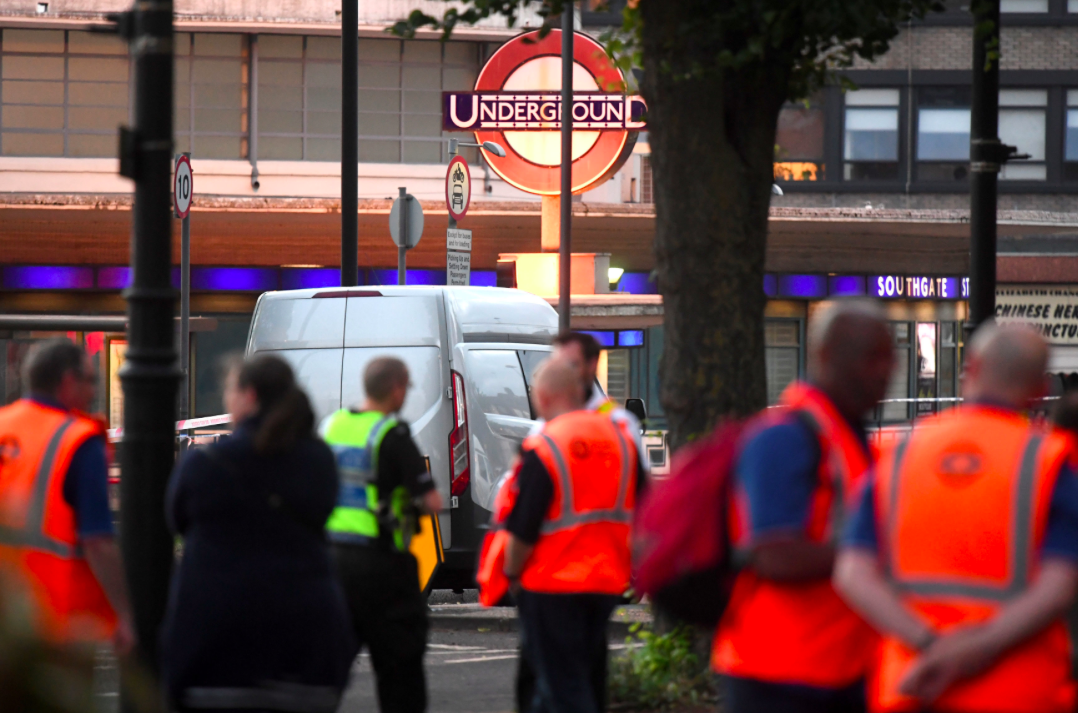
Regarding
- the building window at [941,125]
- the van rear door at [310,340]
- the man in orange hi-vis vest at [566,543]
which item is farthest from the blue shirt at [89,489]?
the building window at [941,125]

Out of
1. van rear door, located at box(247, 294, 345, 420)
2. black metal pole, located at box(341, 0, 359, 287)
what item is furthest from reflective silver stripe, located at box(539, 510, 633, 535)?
black metal pole, located at box(341, 0, 359, 287)

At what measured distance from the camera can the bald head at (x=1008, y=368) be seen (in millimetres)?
3275

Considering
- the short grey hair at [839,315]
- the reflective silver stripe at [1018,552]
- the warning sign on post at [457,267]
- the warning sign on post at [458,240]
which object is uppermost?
the warning sign on post at [458,240]

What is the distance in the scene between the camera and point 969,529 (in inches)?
123

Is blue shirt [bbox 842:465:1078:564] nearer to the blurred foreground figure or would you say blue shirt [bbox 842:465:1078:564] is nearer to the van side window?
the blurred foreground figure

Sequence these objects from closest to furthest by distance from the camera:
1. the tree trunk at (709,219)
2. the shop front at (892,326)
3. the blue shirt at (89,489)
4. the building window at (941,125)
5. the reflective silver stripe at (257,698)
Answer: the reflective silver stripe at (257,698) → the blue shirt at (89,489) → the tree trunk at (709,219) → the shop front at (892,326) → the building window at (941,125)

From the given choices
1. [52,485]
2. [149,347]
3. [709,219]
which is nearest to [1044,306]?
[709,219]

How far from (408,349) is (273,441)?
656cm

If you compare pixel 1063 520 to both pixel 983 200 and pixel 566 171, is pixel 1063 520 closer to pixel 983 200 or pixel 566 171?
pixel 983 200

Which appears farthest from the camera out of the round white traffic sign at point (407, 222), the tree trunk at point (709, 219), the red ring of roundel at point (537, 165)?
the red ring of roundel at point (537, 165)

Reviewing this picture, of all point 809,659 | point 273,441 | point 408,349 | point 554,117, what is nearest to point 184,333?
point 408,349

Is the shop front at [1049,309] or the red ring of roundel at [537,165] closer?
the red ring of roundel at [537,165]

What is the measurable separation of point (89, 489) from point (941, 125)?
3222cm

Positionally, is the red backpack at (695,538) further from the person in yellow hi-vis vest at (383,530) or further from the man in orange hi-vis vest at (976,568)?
the person in yellow hi-vis vest at (383,530)
